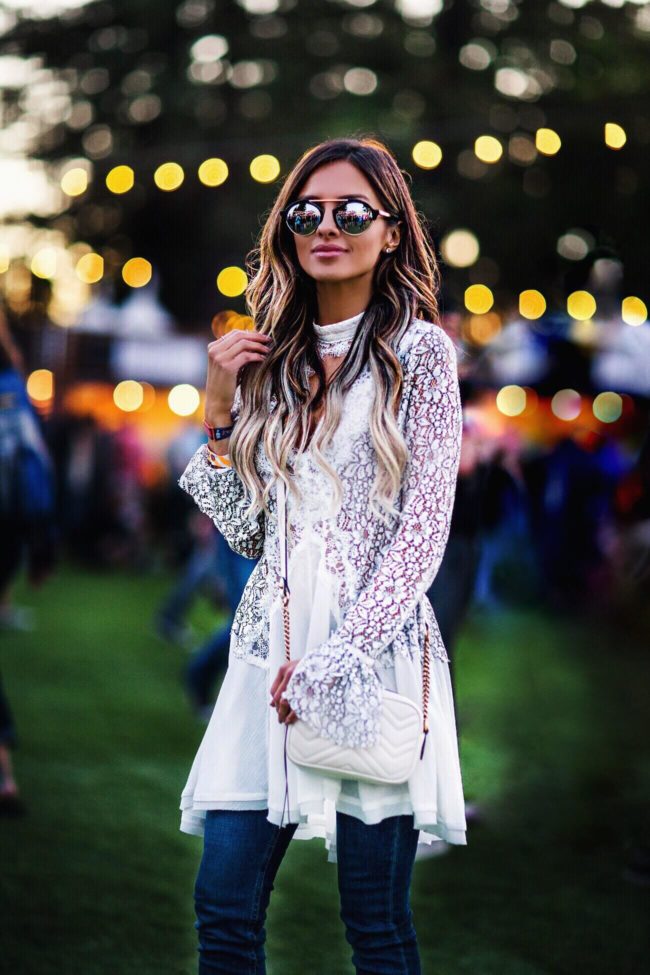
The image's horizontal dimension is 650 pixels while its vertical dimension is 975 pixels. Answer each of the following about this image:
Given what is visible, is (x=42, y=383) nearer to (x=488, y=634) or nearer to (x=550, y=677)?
(x=488, y=634)

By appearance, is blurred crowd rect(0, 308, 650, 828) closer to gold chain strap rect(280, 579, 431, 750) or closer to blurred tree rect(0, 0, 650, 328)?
gold chain strap rect(280, 579, 431, 750)

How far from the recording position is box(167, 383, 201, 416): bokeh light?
3095 cm

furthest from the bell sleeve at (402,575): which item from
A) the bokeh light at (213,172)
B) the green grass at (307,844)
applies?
the bokeh light at (213,172)

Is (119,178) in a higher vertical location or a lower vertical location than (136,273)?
higher

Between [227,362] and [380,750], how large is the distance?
908mm

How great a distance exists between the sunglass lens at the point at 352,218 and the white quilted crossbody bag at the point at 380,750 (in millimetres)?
998

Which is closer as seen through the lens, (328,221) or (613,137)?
(328,221)

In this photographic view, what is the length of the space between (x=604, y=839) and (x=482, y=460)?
1724 mm

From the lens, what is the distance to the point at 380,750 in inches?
97.7

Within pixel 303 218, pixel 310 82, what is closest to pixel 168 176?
pixel 310 82

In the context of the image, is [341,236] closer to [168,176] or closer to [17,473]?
[17,473]

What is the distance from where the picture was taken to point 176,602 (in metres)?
11.2

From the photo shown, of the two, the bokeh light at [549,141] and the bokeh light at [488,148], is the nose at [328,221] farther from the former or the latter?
the bokeh light at [488,148]

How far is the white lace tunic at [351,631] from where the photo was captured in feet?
8.19
